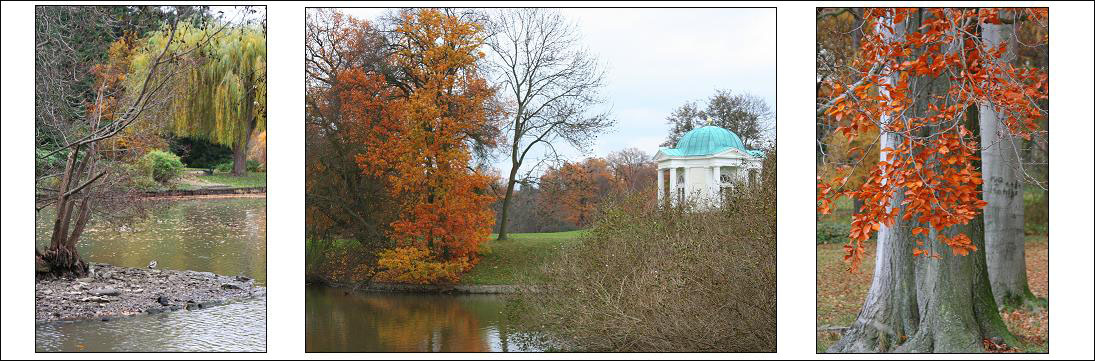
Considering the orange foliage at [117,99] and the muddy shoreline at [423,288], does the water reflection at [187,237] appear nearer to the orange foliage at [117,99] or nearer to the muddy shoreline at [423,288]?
the orange foliage at [117,99]

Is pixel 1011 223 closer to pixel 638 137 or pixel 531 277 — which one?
pixel 638 137

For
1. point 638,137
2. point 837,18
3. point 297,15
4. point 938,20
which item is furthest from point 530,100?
point 938,20

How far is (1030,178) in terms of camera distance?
509cm

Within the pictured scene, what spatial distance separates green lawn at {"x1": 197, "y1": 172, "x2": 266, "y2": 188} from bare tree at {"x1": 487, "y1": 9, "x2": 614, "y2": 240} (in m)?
1.60

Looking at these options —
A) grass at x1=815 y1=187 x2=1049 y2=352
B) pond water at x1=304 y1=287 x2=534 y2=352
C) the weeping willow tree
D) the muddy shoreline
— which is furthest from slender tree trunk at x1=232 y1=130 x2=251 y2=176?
grass at x1=815 y1=187 x2=1049 y2=352

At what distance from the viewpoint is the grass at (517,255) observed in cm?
568

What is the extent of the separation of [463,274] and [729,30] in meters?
2.44

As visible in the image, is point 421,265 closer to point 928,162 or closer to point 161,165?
point 161,165

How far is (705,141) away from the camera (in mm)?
Answer: 5762

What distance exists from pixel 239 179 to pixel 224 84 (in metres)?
0.59

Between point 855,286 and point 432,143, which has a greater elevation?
point 432,143

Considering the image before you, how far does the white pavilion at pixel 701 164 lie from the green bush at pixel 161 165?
3.12 m

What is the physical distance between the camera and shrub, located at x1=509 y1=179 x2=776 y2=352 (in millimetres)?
5266

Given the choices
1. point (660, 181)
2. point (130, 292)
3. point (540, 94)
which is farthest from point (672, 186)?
point (130, 292)
